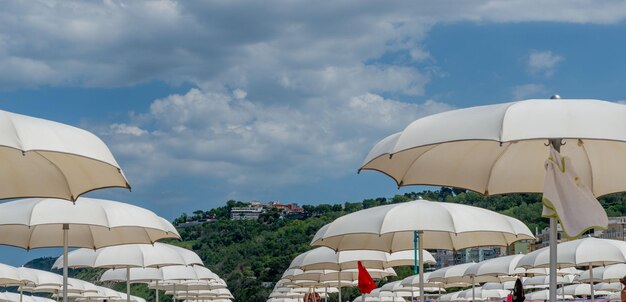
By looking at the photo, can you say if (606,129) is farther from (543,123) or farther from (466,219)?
(466,219)

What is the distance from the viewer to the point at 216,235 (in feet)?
484

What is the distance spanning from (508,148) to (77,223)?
222 inches

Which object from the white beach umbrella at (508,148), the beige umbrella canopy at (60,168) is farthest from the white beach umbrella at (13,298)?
the white beach umbrella at (508,148)

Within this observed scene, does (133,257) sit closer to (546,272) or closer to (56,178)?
(56,178)

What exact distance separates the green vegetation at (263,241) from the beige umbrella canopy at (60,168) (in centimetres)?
7897

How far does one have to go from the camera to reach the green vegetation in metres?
99.8

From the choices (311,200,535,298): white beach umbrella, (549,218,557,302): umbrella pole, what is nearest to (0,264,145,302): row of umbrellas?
(311,200,535,298): white beach umbrella

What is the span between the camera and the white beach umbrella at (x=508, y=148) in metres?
6.91

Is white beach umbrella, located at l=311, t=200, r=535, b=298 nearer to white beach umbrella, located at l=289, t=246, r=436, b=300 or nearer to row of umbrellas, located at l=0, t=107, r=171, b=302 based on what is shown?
row of umbrellas, located at l=0, t=107, r=171, b=302

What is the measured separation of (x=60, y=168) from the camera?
8.56m

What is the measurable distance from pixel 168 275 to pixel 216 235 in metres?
125

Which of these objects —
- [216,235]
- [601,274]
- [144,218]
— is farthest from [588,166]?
[216,235]

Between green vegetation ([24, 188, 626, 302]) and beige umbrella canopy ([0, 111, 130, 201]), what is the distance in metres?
79.0

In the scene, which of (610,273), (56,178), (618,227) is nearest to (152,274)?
(610,273)
